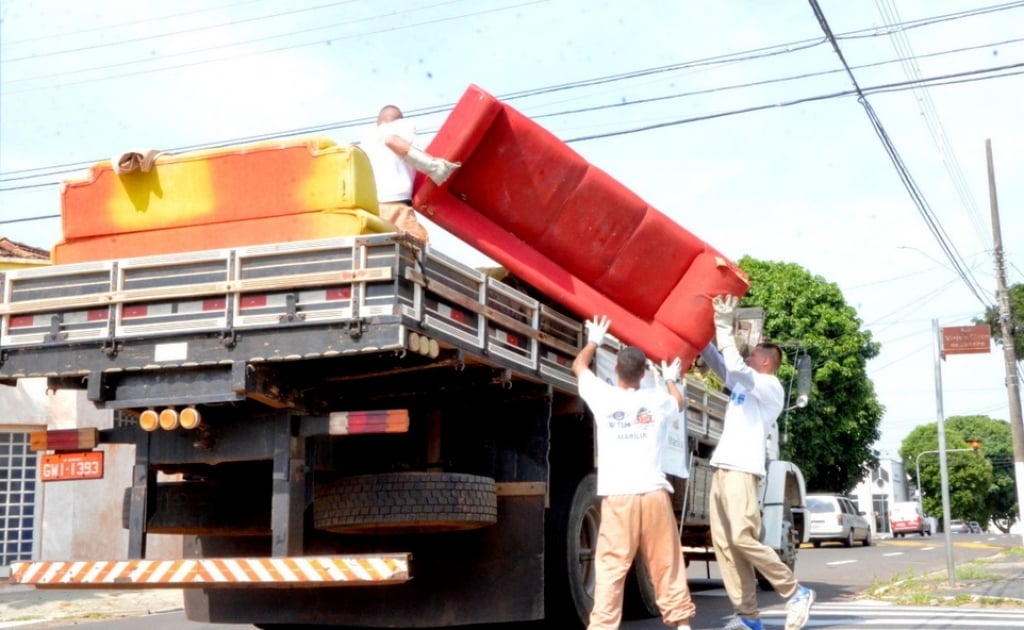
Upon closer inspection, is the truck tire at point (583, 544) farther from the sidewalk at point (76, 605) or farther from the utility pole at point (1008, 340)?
the utility pole at point (1008, 340)

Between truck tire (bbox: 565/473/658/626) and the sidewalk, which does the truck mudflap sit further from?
the sidewalk

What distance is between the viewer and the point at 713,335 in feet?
26.0

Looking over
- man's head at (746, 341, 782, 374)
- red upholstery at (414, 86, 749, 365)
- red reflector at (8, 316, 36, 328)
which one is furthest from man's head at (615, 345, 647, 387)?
red reflector at (8, 316, 36, 328)

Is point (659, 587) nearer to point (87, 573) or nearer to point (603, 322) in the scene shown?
point (603, 322)

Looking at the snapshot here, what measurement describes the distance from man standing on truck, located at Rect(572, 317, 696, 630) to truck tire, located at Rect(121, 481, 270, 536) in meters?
2.28

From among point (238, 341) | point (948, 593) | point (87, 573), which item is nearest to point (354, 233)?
point (238, 341)

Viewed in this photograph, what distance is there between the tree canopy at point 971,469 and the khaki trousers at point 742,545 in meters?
80.8

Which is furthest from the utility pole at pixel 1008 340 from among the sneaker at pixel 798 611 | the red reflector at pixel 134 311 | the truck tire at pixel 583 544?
the red reflector at pixel 134 311

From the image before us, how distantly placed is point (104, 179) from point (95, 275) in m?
0.74

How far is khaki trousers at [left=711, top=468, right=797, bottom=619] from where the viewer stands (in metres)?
7.05

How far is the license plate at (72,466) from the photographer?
7.00 m

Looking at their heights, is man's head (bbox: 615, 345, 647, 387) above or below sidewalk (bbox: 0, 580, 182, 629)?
above

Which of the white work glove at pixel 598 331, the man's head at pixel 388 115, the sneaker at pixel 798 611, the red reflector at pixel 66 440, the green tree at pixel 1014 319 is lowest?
the sneaker at pixel 798 611

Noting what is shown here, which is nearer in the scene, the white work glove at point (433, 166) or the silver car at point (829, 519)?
the white work glove at point (433, 166)
